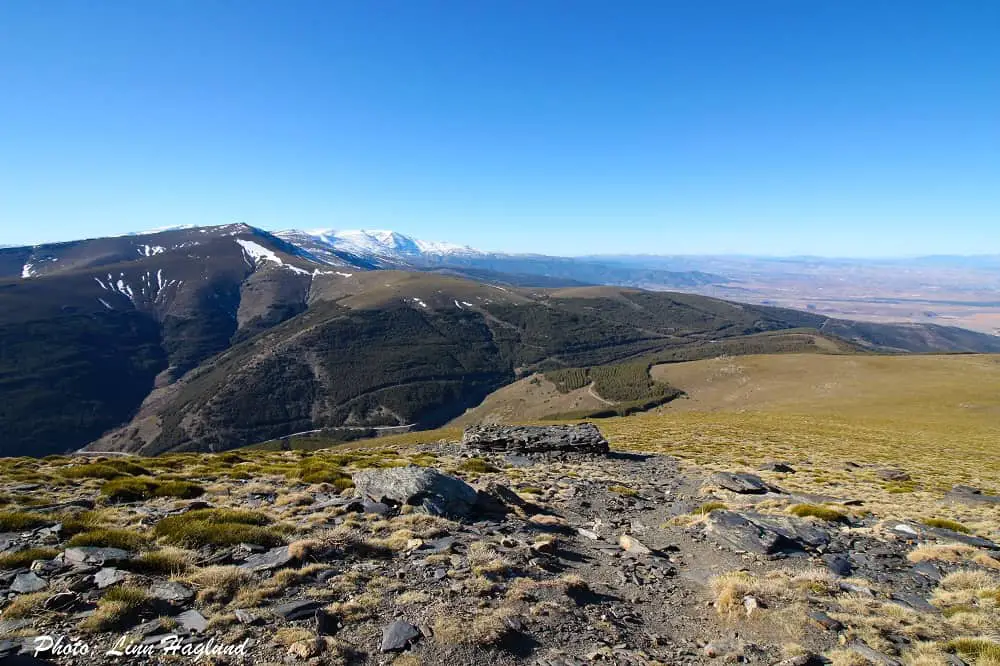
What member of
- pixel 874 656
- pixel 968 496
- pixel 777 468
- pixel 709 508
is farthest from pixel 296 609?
pixel 968 496

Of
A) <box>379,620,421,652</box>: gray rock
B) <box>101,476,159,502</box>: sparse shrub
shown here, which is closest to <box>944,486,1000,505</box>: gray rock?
<box>379,620,421,652</box>: gray rock

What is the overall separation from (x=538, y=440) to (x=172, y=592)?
31.9 metres

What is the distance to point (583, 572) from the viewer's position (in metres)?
13.4

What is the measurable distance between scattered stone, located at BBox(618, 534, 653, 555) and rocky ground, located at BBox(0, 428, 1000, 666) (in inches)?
4.2

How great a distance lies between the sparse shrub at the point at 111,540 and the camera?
37.4 feet

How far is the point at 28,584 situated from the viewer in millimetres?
9289

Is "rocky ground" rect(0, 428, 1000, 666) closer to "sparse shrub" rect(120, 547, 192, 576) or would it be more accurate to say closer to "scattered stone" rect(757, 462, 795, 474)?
"sparse shrub" rect(120, 547, 192, 576)

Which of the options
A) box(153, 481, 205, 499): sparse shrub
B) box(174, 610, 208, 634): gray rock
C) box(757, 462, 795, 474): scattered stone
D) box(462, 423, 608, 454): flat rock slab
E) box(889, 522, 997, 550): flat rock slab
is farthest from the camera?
box(462, 423, 608, 454): flat rock slab

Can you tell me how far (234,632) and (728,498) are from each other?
23.1 m

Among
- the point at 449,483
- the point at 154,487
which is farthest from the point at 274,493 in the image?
the point at 449,483

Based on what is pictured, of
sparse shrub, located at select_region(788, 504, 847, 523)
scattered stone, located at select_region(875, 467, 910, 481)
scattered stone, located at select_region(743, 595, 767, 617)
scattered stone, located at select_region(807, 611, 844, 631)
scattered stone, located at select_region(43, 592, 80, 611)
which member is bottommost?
scattered stone, located at select_region(875, 467, 910, 481)

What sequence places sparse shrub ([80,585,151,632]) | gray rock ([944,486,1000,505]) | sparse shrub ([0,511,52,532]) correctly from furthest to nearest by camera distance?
gray rock ([944,486,1000,505])
sparse shrub ([0,511,52,532])
sparse shrub ([80,585,151,632])

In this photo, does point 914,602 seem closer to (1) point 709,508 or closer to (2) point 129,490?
(1) point 709,508

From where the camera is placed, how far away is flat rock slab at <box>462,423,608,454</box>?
3850 cm
